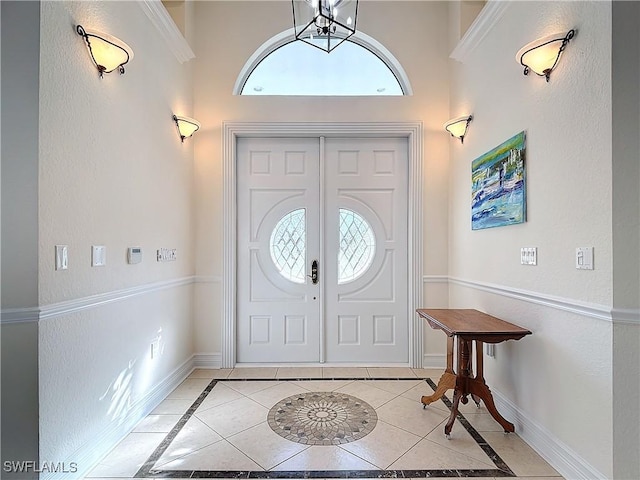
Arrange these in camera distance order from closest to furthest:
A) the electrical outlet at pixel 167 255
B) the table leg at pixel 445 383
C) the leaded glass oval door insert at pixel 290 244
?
the table leg at pixel 445 383 < the electrical outlet at pixel 167 255 < the leaded glass oval door insert at pixel 290 244

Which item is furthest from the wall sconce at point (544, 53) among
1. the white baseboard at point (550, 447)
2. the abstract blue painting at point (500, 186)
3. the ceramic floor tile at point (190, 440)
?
the ceramic floor tile at point (190, 440)

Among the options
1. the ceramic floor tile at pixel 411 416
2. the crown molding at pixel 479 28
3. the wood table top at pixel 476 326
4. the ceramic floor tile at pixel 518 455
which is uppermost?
the crown molding at pixel 479 28

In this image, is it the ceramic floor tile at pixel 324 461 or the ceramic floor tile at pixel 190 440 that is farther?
the ceramic floor tile at pixel 190 440

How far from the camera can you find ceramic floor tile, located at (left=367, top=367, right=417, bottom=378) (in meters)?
3.12

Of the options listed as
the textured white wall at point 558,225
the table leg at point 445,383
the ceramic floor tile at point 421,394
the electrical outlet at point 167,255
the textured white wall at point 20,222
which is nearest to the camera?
the textured white wall at point 20,222

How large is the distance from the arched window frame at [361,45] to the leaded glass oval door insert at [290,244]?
1395 millimetres

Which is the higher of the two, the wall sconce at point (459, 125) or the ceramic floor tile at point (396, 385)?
the wall sconce at point (459, 125)

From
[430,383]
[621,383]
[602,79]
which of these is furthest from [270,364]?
[602,79]

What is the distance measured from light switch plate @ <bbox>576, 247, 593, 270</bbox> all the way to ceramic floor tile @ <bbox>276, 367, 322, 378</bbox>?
226 cm

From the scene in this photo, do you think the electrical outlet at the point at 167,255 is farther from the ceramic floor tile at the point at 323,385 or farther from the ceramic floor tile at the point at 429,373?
the ceramic floor tile at the point at 429,373

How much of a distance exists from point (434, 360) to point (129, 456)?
2.64 m

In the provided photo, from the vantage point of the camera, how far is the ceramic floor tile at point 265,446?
1.90m

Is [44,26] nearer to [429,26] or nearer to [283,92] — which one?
[283,92]

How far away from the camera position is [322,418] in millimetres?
2328
